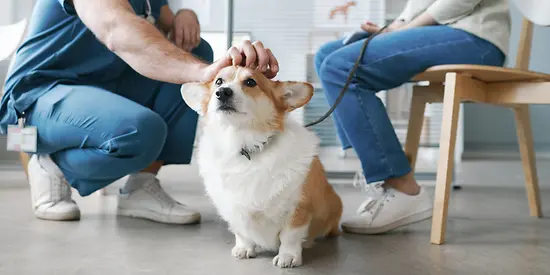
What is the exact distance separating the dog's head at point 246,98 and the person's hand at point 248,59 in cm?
1

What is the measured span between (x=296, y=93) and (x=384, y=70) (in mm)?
473

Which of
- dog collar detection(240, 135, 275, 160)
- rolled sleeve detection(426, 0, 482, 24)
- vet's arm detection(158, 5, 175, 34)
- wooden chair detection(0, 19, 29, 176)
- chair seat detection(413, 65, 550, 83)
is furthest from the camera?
wooden chair detection(0, 19, 29, 176)

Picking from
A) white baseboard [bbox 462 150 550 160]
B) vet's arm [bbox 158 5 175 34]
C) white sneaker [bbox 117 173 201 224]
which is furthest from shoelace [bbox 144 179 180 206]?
white baseboard [bbox 462 150 550 160]

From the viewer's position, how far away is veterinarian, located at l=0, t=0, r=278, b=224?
1.67 metres

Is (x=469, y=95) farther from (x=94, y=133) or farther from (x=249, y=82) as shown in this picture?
(x=94, y=133)

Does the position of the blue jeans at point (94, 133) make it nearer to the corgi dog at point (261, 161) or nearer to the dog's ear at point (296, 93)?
the corgi dog at point (261, 161)

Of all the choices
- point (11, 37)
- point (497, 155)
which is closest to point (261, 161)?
point (11, 37)

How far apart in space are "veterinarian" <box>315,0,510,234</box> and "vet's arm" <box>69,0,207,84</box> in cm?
56

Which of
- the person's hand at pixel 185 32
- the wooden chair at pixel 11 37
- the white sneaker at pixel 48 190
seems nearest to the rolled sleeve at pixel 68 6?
the person's hand at pixel 185 32

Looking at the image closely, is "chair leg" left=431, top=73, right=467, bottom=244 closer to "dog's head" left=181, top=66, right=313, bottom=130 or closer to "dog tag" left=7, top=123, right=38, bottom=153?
"dog's head" left=181, top=66, right=313, bottom=130

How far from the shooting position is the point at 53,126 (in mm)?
1689

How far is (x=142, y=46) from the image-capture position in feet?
4.27

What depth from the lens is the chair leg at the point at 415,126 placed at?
6.70 feet

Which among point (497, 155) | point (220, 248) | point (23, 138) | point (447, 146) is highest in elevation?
point (447, 146)
